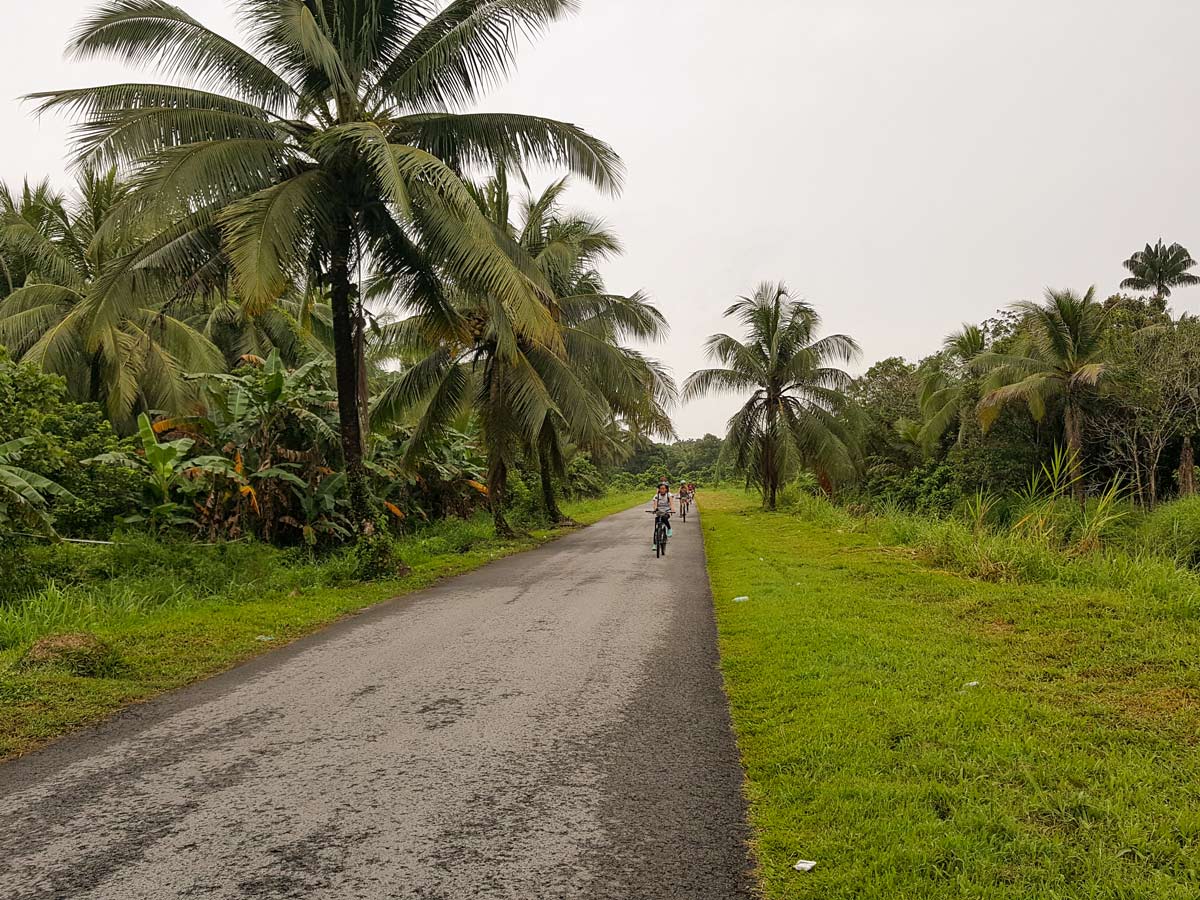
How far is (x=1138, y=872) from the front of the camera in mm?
2650

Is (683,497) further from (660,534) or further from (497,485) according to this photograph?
(660,534)

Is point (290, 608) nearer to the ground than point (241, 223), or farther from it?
nearer to the ground

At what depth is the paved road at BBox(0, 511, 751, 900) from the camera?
2.79 metres

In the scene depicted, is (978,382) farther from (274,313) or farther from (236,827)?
(236,827)

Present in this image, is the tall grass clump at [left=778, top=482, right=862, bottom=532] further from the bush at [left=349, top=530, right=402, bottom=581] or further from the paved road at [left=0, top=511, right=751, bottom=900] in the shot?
the paved road at [left=0, top=511, right=751, bottom=900]

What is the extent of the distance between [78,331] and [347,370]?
5.80m

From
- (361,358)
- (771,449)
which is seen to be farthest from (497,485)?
(771,449)

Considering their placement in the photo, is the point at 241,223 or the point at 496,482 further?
the point at 496,482

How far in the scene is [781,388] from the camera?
24891 millimetres

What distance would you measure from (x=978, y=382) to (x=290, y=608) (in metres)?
21.4

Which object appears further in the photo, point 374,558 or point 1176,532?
point 1176,532

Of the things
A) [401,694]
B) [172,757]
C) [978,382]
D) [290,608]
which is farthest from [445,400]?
[978,382]

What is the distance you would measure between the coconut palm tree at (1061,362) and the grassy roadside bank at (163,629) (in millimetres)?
16014

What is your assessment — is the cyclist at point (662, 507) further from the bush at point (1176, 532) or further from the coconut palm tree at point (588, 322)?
the bush at point (1176, 532)
